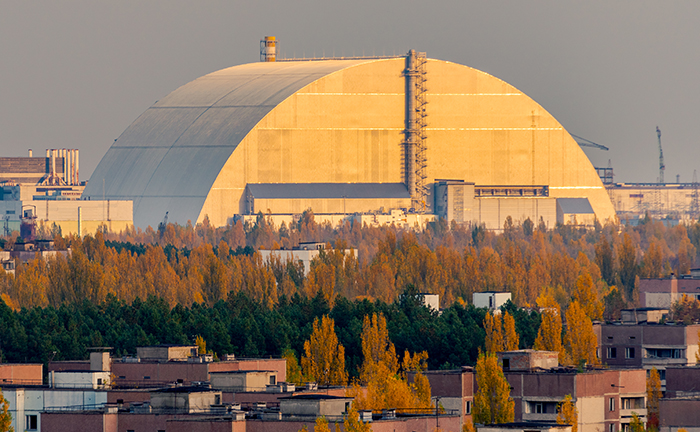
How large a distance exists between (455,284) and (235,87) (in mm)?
53823

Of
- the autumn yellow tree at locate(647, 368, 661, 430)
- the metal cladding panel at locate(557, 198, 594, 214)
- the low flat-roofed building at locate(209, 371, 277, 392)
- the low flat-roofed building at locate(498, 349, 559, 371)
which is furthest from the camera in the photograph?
the metal cladding panel at locate(557, 198, 594, 214)

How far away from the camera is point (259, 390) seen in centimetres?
4050

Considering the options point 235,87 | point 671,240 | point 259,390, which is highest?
point 235,87

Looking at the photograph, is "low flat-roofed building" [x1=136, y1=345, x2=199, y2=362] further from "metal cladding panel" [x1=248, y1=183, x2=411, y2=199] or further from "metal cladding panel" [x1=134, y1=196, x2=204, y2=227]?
"metal cladding panel" [x1=248, y1=183, x2=411, y2=199]

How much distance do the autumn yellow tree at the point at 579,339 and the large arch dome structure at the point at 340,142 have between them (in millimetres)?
66291

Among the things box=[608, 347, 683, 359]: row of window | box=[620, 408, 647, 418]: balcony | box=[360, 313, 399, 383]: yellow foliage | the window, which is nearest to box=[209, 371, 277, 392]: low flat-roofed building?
the window

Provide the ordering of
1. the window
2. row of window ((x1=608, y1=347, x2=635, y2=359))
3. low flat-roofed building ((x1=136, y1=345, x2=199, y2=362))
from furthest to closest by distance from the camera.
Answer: row of window ((x1=608, y1=347, x2=635, y2=359)), low flat-roofed building ((x1=136, y1=345, x2=199, y2=362)), the window

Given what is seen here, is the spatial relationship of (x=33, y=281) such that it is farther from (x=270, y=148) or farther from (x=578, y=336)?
(x=270, y=148)

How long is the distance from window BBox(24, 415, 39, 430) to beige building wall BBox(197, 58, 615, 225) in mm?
78527

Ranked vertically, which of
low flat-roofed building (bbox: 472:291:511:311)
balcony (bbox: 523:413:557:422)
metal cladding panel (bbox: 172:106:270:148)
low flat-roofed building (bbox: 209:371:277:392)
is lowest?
balcony (bbox: 523:413:557:422)

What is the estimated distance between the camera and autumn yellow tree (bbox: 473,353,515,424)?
3959 centimetres

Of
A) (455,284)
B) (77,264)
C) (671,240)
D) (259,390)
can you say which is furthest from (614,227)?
(259,390)

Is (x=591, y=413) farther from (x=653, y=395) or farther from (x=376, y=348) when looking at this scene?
(x=376, y=348)

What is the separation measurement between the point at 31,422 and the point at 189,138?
3345 inches
